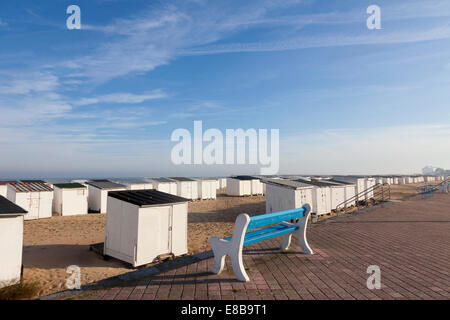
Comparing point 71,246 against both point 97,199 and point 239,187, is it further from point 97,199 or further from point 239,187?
point 239,187

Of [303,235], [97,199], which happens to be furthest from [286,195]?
[97,199]

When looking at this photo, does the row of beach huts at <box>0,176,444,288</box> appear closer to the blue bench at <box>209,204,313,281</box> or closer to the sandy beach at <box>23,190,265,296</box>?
the sandy beach at <box>23,190,265,296</box>

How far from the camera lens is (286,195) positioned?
1502 cm

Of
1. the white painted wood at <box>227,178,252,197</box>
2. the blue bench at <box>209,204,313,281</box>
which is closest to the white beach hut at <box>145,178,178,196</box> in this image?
the white painted wood at <box>227,178,252,197</box>

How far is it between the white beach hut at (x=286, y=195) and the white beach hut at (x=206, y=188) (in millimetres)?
13165

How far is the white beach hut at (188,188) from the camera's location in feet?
86.6

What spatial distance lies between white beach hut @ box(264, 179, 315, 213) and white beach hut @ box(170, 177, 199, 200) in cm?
1233

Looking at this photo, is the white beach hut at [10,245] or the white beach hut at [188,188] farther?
the white beach hut at [188,188]

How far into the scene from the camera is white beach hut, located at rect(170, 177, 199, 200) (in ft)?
86.6

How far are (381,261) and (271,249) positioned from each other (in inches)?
92.0

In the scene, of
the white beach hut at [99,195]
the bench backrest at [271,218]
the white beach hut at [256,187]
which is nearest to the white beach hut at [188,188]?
the white beach hut at [99,195]

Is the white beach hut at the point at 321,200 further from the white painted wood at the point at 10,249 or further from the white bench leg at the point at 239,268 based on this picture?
the white painted wood at the point at 10,249

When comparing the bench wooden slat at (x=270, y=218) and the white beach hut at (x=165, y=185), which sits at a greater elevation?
the bench wooden slat at (x=270, y=218)

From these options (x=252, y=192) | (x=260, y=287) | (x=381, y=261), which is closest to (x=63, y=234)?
(x=260, y=287)
